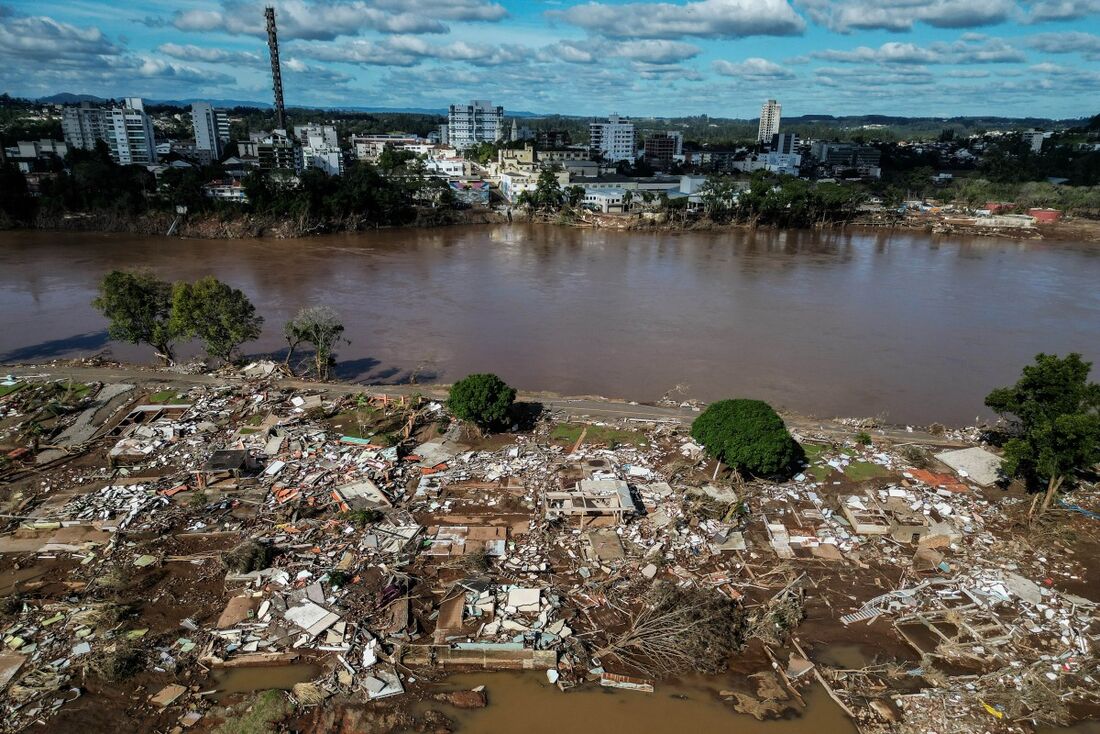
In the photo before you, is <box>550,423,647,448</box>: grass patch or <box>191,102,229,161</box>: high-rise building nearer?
<box>550,423,647,448</box>: grass patch

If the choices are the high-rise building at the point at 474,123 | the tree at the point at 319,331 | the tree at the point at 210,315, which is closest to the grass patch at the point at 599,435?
the tree at the point at 319,331

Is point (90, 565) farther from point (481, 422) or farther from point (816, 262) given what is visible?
point (816, 262)

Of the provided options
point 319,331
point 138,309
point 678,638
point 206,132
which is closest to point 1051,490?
point 678,638

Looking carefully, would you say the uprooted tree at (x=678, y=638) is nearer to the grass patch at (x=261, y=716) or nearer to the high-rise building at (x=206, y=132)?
the grass patch at (x=261, y=716)

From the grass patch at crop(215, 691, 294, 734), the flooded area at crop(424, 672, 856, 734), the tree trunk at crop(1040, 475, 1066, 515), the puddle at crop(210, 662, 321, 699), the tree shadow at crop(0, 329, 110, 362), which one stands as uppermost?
the tree trunk at crop(1040, 475, 1066, 515)

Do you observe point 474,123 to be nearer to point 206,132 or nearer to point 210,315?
point 206,132

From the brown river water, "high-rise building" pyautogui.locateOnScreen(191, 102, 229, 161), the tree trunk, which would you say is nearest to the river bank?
the tree trunk

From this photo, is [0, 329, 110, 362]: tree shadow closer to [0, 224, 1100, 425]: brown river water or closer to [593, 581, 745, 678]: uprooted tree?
[0, 224, 1100, 425]: brown river water
